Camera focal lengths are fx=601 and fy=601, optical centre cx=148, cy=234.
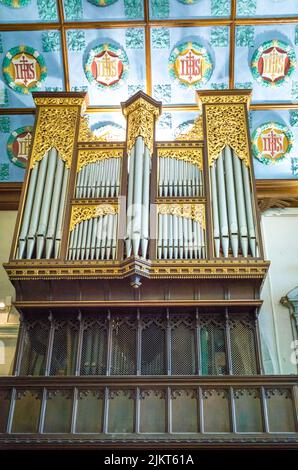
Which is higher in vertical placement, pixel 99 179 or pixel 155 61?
pixel 155 61

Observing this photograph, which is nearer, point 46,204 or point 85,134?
point 46,204

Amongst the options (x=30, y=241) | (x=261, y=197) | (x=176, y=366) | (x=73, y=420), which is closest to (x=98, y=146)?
(x=30, y=241)

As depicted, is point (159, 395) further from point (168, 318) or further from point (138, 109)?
point (138, 109)

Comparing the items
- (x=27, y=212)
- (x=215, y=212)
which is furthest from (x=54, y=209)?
(x=215, y=212)

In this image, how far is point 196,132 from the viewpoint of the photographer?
34.8 feet

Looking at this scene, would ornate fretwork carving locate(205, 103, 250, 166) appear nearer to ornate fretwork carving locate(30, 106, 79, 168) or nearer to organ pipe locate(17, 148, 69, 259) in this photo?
ornate fretwork carving locate(30, 106, 79, 168)

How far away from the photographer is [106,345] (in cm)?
862

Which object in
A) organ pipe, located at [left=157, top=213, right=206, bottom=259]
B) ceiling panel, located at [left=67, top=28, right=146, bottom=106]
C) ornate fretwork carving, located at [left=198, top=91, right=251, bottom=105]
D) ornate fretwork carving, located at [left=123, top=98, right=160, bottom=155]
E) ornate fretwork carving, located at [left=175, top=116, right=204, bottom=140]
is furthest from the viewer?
ceiling panel, located at [left=67, top=28, right=146, bottom=106]

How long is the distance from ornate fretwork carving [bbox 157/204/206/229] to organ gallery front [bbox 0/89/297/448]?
0.02 m

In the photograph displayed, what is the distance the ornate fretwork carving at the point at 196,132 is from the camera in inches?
414

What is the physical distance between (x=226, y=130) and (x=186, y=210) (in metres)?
1.92

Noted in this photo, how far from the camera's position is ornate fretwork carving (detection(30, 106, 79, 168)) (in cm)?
1030

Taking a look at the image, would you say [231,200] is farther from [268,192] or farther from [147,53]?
[147,53]

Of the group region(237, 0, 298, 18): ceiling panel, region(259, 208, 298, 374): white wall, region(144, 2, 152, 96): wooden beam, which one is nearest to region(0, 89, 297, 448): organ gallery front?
region(144, 2, 152, 96): wooden beam
